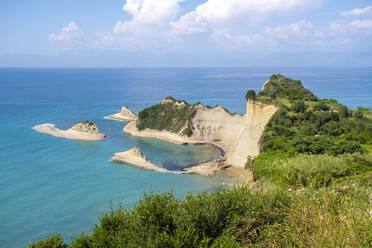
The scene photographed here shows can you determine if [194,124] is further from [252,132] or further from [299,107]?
[299,107]

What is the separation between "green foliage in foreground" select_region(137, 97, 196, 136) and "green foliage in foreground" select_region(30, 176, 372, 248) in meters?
40.0

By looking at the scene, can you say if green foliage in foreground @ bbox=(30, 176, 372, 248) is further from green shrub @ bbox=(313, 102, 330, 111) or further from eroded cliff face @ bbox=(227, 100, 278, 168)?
eroded cliff face @ bbox=(227, 100, 278, 168)

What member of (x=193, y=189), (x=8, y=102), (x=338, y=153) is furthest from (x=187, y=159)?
(x=8, y=102)

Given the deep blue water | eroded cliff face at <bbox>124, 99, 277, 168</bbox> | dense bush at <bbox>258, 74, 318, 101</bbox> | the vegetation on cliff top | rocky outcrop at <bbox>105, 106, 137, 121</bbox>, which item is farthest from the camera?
rocky outcrop at <bbox>105, 106, 137, 121</bbox>

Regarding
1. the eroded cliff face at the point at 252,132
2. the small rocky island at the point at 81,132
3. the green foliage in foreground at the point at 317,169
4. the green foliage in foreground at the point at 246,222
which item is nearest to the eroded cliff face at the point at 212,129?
the eroded cliff face at the point at 252,132

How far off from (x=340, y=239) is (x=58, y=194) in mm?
29839

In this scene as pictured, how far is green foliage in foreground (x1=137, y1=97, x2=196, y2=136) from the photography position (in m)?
53.2

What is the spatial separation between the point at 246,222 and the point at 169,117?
46219 millimetres

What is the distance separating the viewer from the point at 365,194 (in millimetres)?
11680

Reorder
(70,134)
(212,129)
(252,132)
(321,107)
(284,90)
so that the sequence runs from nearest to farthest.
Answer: (321,107), (252,132), (284,90), (212,129), (70,134)

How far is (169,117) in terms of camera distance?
5575 centimetres

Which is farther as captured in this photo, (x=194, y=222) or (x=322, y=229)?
(x=194, y=222)

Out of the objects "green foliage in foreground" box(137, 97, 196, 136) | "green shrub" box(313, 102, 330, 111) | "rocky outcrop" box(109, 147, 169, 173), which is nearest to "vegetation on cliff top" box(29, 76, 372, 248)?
"green shrub" box(313, 102, 330, 111)

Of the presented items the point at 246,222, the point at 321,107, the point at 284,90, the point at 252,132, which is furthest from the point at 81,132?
the point at 246,222
